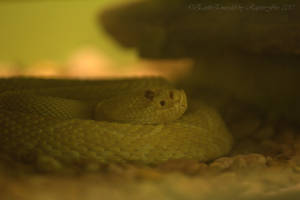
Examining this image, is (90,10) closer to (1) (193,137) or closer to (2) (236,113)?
(2) (236,113)

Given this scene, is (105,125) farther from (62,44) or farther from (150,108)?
(62,44)

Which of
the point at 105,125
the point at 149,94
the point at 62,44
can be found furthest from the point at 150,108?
the point at 62,44

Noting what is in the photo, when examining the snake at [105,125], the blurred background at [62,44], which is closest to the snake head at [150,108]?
the snake at [105,125]

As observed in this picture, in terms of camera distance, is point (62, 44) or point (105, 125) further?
point (62, 44)

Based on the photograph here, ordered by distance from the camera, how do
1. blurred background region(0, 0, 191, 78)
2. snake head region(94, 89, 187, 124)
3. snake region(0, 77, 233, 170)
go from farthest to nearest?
1. blurred background region(0, 0, 191, 78)
2. snake head region(94, 89, 187, 124)
3. snake region(0, 77, 233, 170)

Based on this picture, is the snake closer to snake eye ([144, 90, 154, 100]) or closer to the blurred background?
snake eye ([144, 90, 154, 100])

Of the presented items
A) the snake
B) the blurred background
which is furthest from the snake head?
the blurred background

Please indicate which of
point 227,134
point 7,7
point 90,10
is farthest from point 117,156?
point 7,7

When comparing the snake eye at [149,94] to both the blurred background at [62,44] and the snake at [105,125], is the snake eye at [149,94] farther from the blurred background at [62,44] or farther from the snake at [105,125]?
the blurred background at [62,44]
